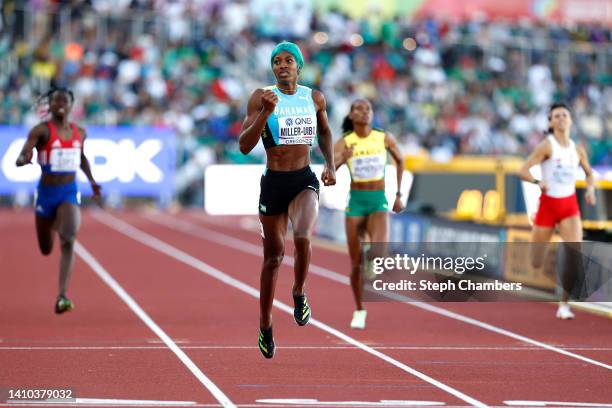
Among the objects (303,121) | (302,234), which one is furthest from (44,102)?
(302,234)

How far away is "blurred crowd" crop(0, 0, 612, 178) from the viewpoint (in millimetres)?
33000

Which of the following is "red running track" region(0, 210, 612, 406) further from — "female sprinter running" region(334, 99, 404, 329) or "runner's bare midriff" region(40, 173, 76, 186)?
"runner's bare midriff" region(40, 173, 76, 186)

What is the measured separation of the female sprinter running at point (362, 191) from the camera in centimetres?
1289

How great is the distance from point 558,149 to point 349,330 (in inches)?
116

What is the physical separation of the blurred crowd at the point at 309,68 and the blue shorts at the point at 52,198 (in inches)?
760

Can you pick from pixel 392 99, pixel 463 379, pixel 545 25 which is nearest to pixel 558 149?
pixel 463 379

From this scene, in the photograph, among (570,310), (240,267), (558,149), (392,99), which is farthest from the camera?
(392,99)

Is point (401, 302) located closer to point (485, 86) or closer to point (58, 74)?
point (58, 74)

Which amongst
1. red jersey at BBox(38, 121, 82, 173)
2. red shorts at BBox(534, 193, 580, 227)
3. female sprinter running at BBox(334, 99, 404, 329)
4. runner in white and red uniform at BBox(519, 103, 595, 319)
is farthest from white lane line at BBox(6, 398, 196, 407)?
red shorts at BBox(534, 193, 580, 227)

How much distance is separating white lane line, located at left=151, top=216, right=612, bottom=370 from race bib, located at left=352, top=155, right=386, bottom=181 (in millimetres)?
1764

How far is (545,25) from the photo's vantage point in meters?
41.3

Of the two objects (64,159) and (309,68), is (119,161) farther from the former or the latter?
(64,159)

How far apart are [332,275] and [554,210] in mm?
5911

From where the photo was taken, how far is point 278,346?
11.4 metres
